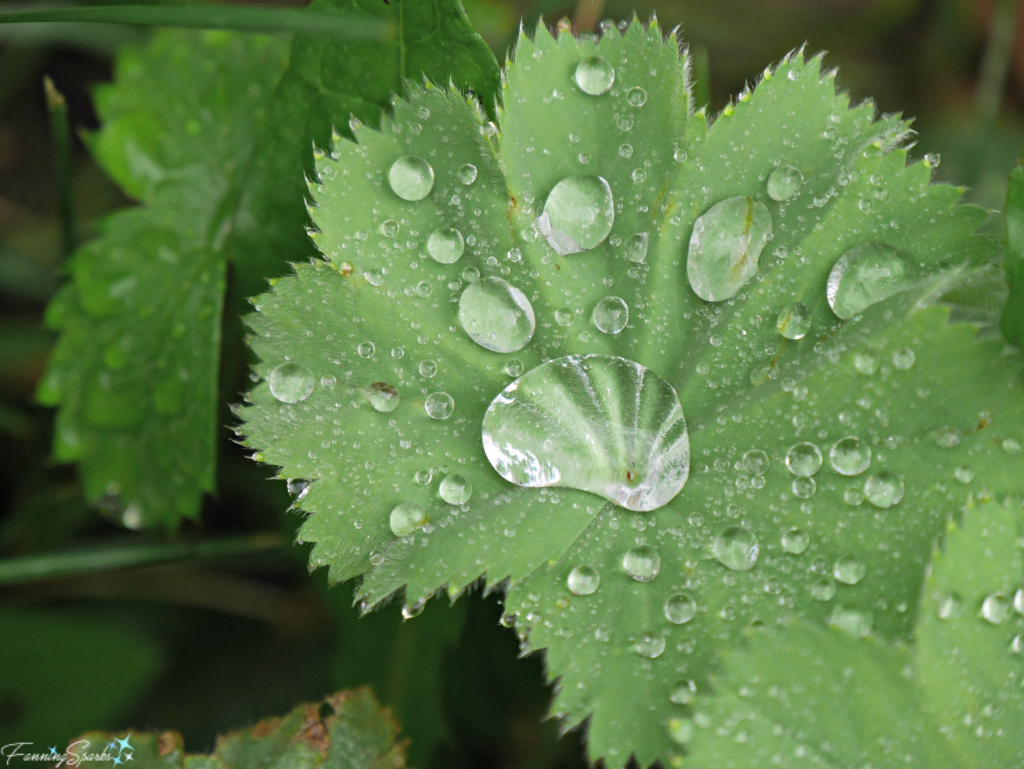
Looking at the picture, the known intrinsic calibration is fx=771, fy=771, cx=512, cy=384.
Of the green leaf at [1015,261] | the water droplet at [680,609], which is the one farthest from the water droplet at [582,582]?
the green leaf at [1015,261]

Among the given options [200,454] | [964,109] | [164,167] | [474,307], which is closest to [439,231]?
[474,307]

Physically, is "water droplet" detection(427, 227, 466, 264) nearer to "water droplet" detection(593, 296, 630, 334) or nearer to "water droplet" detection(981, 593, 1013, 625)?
"water droplet" detection(593, 296, 630, 334)

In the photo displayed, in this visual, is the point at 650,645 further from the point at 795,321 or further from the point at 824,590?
the point at 795,321

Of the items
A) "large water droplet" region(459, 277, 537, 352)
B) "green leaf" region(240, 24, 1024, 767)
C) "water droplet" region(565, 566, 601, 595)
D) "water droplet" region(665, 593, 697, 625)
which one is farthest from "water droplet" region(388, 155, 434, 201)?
"water droplet" region(665, 593, 697, 625)

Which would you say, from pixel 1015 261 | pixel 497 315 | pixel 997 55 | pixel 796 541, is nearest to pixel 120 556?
pixel 497 315

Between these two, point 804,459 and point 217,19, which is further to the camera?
point 217,19
